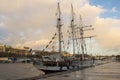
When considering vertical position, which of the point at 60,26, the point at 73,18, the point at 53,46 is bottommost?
the point at 53,46

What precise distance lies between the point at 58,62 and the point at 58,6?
16.0m

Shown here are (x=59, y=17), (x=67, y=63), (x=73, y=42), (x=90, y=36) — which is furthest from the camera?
(x=90, y=36)

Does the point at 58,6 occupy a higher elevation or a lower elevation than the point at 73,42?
higher

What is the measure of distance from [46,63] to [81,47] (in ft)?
122

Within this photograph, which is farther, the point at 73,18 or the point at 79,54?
the point at 79,54

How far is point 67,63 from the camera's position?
60500 mm

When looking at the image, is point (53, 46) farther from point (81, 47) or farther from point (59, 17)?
point (81, 47)

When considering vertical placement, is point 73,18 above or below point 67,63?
above

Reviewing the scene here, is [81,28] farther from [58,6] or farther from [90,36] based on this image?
[58,6]

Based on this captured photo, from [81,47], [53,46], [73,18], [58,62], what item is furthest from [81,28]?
[58,62]

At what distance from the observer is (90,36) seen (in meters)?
114

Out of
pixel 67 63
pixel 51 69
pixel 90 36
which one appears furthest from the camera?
pixel 90 36

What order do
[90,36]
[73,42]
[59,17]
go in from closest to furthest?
1. [59,17]
2. [73,42]
3. [90,36]

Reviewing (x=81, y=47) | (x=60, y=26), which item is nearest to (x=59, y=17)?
(x=60, y=26)
